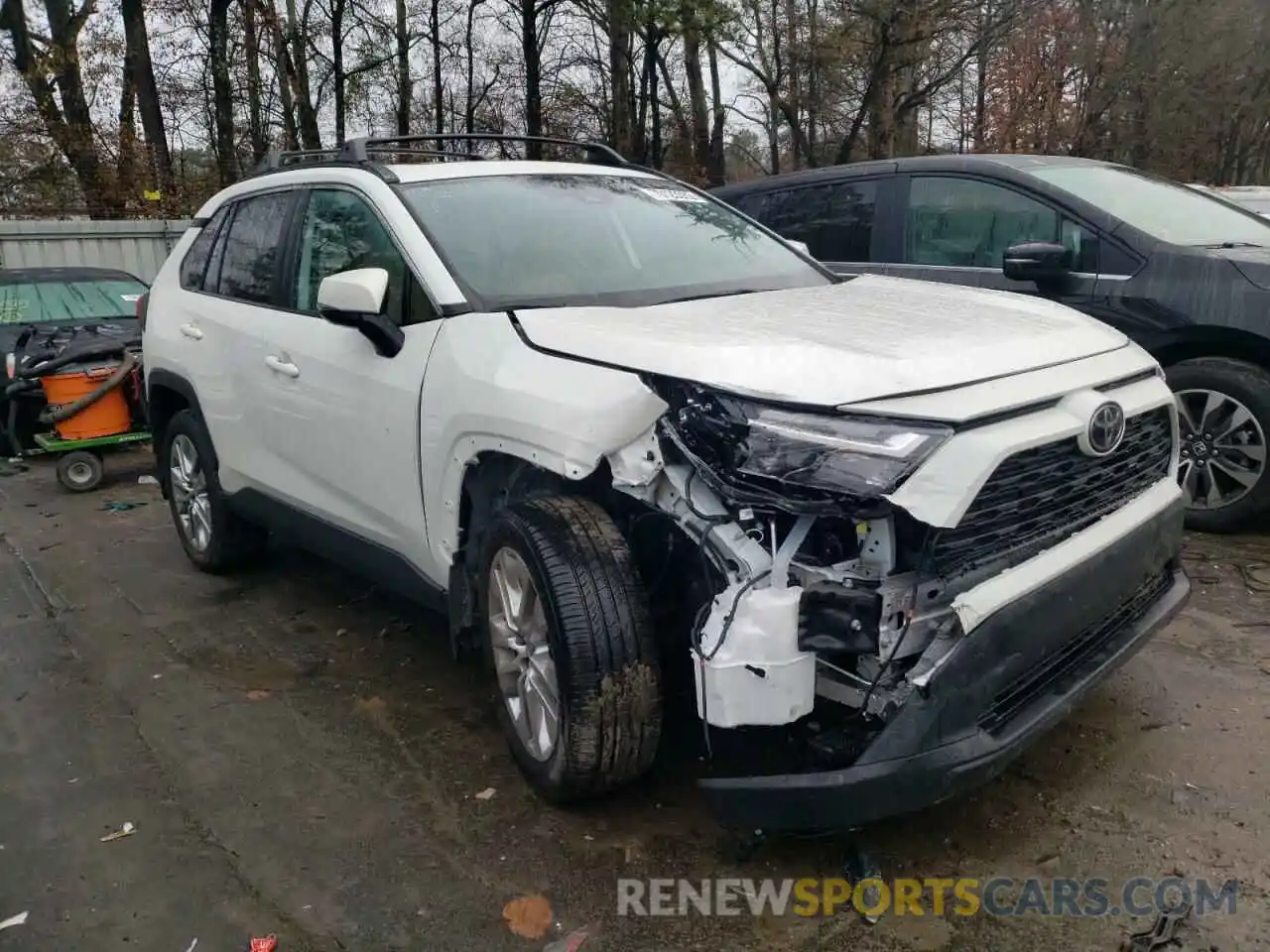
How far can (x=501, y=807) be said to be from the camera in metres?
2.93

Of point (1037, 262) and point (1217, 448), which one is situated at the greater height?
point (1037, 262)

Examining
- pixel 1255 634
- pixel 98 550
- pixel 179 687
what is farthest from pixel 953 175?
pixel 98 550

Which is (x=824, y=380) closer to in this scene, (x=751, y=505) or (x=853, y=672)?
(x=751, y=505)

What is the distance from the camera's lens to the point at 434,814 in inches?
115

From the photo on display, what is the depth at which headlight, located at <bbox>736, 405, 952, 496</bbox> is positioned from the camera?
217cm

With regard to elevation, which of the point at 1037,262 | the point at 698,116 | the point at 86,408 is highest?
the point at 698,116

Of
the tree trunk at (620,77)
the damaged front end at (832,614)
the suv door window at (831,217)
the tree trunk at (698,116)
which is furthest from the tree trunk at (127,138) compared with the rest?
the damaged front end at (832,614)

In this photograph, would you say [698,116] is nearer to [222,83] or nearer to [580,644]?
[222,83]

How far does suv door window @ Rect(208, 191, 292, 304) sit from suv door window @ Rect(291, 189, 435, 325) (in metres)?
0.24

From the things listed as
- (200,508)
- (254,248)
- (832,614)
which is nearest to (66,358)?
(200,508)

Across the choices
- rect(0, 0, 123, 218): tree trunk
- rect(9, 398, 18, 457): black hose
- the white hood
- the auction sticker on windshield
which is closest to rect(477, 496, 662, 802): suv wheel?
the white hood

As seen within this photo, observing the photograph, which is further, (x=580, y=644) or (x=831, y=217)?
(x=831, y=217)

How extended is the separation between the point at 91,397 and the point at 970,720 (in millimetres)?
6736

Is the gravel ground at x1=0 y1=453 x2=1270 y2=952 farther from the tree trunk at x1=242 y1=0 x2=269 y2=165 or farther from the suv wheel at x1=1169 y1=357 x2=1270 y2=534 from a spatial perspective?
the tree trunk at x1=242 y1=0 x2=269 y2=165
